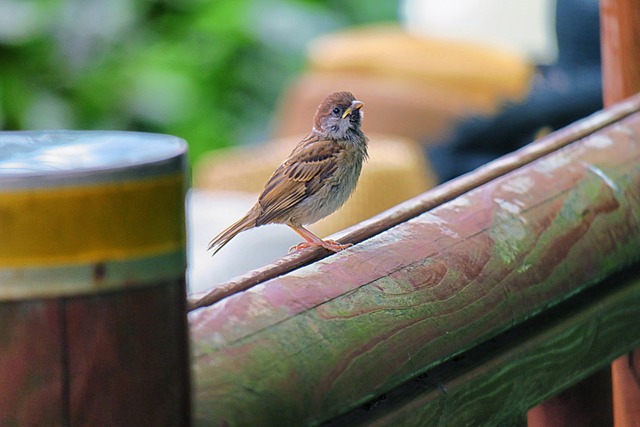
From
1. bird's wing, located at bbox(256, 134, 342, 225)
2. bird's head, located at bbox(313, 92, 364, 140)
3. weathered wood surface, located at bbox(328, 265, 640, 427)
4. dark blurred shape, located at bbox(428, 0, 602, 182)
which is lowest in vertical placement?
dark blurred shape, located at bbox(428, 0, 602, 182)

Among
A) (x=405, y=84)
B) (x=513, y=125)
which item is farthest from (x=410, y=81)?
(x=513, y=125)

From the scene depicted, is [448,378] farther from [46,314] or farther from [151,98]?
[151,98]

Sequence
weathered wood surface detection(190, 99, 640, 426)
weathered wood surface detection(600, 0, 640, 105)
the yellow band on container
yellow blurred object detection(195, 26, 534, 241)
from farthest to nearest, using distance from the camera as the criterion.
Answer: yellow blurred object detection(195, 26, 534, 241)
weathered wood surface detection(600, 0, 640, 105)
weathered wood surface detection(190, 99, 640, 426)
the yellow band on container

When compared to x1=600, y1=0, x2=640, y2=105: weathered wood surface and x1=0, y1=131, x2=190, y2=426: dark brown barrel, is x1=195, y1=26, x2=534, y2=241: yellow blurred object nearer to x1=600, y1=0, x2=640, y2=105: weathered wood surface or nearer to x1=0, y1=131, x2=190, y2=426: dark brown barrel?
x1=600, y1=0, x2=640, y2=105: weathered wood surface

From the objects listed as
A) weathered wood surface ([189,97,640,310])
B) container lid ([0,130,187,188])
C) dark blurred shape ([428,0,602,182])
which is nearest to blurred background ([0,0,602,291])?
dark blurred shape ([428,0,602,182])

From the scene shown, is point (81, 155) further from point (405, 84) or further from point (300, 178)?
point (405, 84)

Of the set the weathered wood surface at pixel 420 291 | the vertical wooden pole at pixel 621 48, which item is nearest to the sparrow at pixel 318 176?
the vertical wooden pole at pixel 621 48

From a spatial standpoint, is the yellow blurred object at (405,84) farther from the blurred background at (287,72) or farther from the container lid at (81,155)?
the container lid at (81,155)

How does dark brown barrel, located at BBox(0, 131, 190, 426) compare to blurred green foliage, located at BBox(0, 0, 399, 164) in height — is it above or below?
above
